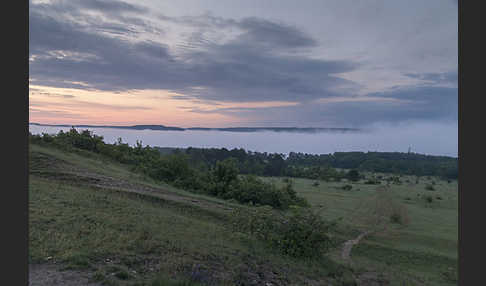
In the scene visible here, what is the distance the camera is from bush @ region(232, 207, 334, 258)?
9.62m

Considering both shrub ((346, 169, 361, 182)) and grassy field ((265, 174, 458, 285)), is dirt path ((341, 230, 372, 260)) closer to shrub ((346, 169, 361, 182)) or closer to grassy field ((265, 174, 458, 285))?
grassy field ((265, 174, 458, 285))

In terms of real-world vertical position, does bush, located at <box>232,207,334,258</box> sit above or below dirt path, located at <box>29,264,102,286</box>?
below

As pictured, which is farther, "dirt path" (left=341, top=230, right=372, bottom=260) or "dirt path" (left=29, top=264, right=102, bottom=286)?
"dirt path" (left=341, top=230, right=372, bottom=260)

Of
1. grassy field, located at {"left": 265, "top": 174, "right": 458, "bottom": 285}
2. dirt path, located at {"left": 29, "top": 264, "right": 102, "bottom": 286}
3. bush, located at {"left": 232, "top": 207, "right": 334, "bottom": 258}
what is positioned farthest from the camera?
grassy field, located at {"left": 265, "top": 174, "right": 458, "bottom": 285}

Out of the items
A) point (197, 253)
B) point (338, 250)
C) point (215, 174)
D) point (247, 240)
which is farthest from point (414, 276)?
point (215, 174)

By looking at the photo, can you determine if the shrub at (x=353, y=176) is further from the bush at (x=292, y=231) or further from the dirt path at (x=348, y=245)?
the bush at (x=292, y=231)

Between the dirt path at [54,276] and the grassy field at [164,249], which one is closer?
the dirt path at [54,276]

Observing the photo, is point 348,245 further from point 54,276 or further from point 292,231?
point 54,276

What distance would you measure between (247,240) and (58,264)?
585cm

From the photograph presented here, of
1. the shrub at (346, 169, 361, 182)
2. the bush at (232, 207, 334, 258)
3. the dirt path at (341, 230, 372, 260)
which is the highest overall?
the bush at (232, 207, 334, 258)

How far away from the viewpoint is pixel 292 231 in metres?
10.0

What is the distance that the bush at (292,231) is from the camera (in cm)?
962

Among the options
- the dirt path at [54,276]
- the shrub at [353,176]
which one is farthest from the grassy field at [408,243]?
the shrub at [353,176]

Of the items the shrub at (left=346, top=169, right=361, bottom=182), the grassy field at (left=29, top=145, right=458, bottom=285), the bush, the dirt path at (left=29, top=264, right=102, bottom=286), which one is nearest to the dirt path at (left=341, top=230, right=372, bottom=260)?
the grassy field at (left=29, top=145, right=458, bottom=285)
